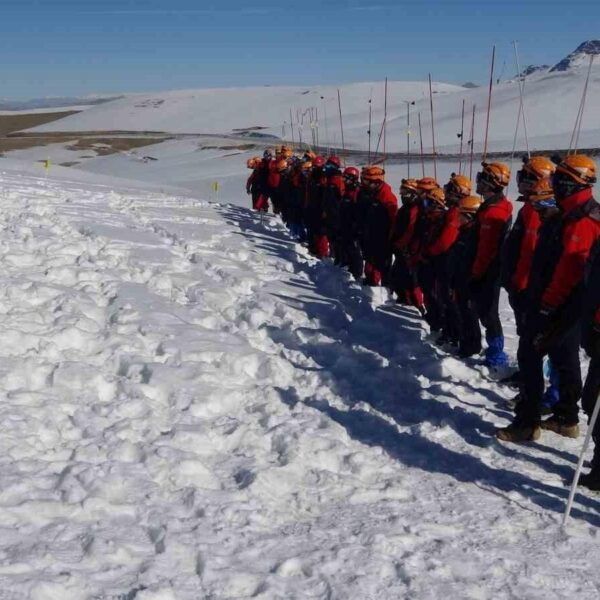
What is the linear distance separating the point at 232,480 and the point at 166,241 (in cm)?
874

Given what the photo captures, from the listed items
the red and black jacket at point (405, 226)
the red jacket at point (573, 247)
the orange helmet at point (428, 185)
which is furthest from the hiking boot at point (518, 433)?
the red and black jacket at point (405, 226)

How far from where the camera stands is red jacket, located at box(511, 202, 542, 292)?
5773mm

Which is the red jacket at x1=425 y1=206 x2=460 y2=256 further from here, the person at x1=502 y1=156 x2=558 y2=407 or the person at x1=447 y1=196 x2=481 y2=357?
the person at x1=502 y1=156 x2=558 y2=407

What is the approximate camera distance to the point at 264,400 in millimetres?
5848

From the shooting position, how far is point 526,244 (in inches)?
231

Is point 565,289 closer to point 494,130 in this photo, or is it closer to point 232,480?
point 232,480

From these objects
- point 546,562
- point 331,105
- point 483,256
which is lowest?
point 546,562

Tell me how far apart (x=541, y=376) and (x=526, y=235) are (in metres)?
1.13

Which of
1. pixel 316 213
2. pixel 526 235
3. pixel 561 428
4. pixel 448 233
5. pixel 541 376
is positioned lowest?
pixel 561 428

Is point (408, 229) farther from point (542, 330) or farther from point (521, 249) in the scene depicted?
point (542, 330)

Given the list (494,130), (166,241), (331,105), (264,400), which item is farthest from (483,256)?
(331,105)

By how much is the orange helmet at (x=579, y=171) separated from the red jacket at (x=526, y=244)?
0.95m

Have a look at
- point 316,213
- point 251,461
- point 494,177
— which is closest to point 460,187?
point 494,177

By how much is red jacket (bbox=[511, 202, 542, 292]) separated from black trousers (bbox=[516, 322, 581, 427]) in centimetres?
63
